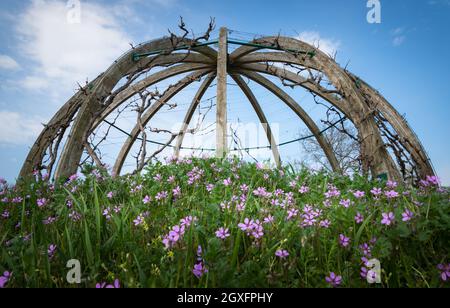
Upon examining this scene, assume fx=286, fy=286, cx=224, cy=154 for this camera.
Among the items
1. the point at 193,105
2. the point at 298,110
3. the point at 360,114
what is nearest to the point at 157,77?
the point at 193,105

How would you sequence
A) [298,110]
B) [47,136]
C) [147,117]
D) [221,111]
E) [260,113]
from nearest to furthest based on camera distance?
[47,136], [221,111], [147,117], [298,110], [260,113]

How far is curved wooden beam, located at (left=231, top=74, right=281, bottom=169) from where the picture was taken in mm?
11765

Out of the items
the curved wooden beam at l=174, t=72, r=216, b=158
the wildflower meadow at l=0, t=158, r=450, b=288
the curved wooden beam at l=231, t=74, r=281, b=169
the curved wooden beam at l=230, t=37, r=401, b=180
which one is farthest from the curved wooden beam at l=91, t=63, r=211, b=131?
the wildflower meadow at l=0, t=158, r=450, b=288

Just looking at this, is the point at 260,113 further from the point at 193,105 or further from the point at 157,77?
the point at 157,77

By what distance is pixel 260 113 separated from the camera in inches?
490

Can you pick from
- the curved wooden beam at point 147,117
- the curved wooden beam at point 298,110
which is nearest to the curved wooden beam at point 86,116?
the curved wooden beam at point 147,117

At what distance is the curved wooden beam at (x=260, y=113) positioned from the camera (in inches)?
463

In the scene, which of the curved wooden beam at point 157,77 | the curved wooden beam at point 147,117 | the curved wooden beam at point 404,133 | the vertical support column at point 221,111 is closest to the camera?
the curved wooden beam at point 404,133

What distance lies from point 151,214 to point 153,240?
0.51 meters

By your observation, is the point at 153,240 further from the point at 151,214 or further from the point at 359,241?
the point at 359,241

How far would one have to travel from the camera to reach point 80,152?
228 inches

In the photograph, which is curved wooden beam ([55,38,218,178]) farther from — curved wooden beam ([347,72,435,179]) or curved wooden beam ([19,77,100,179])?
curved wooden beam ([347,72,435,179])

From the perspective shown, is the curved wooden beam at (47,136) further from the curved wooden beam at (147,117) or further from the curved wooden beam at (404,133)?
the curved wooden beam at (404,133)
